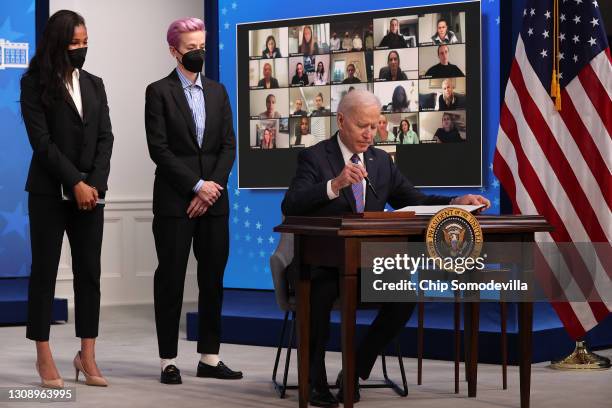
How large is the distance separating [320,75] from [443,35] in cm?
96

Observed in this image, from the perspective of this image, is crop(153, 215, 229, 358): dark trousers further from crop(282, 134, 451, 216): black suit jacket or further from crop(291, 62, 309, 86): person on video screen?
crop(291, 62, 309, 86): person on video screen

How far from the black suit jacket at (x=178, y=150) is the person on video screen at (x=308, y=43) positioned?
80.1 inches

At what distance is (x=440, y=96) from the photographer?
690 cm

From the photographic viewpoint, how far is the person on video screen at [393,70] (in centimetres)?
707

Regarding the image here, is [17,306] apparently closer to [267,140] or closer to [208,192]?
[267,140]

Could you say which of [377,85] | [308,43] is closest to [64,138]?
[377,85]

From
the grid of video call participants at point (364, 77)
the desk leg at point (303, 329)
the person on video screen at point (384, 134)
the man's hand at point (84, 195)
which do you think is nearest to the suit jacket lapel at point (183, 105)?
the man's hand at point (84, 195)

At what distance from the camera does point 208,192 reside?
5359mm

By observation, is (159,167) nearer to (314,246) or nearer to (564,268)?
(314,246)

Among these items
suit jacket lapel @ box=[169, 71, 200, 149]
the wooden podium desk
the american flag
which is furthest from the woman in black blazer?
the american flag

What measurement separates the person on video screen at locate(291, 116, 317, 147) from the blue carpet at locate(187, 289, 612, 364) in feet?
3.52

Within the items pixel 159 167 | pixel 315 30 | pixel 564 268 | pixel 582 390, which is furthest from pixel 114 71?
pixel 582 390

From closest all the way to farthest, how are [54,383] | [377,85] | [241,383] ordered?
[54,383]
[241,383]
[377,85]

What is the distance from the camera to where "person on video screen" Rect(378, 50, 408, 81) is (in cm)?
707
